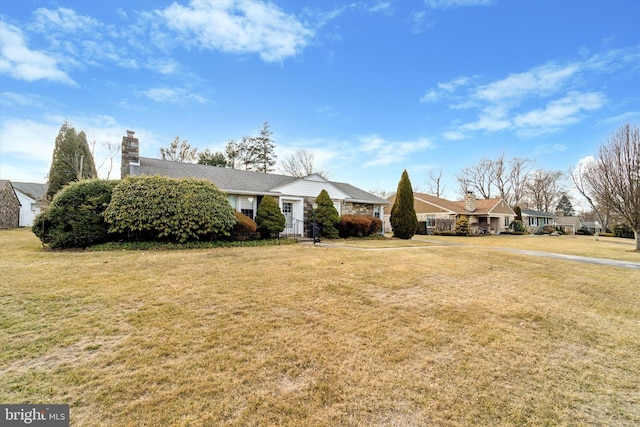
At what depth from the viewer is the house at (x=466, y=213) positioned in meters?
28.8

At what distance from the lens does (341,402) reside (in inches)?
93.3

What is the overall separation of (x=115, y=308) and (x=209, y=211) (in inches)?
293

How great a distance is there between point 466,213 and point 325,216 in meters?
22.0

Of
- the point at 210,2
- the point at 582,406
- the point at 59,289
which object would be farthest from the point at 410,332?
the point at 210,2

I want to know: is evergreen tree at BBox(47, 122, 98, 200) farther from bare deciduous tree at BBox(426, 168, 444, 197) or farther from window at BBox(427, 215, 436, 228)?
Result: bare deciduous tree at BBox(426, 168, 444, 197)

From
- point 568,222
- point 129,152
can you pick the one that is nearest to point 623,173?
point 129,152

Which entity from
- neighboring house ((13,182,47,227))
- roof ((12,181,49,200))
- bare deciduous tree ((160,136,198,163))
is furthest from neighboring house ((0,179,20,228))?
bare deciduous tree ((160,136,198,163))

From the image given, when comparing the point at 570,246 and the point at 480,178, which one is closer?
the point at 570,246

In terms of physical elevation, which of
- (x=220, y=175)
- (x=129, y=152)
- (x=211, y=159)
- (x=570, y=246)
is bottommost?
(x=570, y=246)

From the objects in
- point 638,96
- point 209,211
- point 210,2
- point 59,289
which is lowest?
point 59,289

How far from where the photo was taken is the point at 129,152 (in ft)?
47.4

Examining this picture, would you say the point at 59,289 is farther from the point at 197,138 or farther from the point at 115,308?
the point at 197,138

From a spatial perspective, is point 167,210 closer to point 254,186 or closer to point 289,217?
point 254,186

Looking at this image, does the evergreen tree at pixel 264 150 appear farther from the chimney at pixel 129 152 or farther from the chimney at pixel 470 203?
the chimney at pixel 470 203
